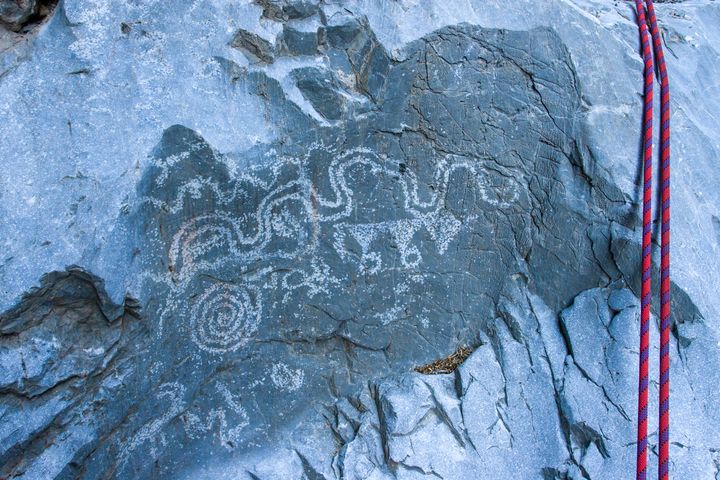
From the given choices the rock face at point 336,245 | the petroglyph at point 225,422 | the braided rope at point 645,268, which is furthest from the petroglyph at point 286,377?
the braided rope at point 645,268

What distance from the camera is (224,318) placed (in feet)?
5.80

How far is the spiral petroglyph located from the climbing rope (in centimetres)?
94

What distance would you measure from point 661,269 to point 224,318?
107 centimetres

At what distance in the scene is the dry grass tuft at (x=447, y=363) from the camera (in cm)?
190

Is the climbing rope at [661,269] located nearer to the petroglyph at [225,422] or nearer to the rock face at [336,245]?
the rock face at [336,245]

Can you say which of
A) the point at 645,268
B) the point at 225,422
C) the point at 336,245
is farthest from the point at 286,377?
the point at 645,268

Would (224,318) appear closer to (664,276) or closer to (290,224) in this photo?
(290,224)

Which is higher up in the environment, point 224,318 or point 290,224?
point 290,224

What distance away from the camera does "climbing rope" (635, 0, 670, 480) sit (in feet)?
5.05

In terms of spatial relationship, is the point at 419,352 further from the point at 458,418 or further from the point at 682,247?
the point at 682,247

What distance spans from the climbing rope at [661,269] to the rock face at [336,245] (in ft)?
0.16

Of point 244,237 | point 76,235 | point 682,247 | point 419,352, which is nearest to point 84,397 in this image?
point 76,235

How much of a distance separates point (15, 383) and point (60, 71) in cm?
69

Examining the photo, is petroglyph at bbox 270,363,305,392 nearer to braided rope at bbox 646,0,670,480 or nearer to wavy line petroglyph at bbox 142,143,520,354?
wavy line petroglyph at bbox 142,143,520,354
